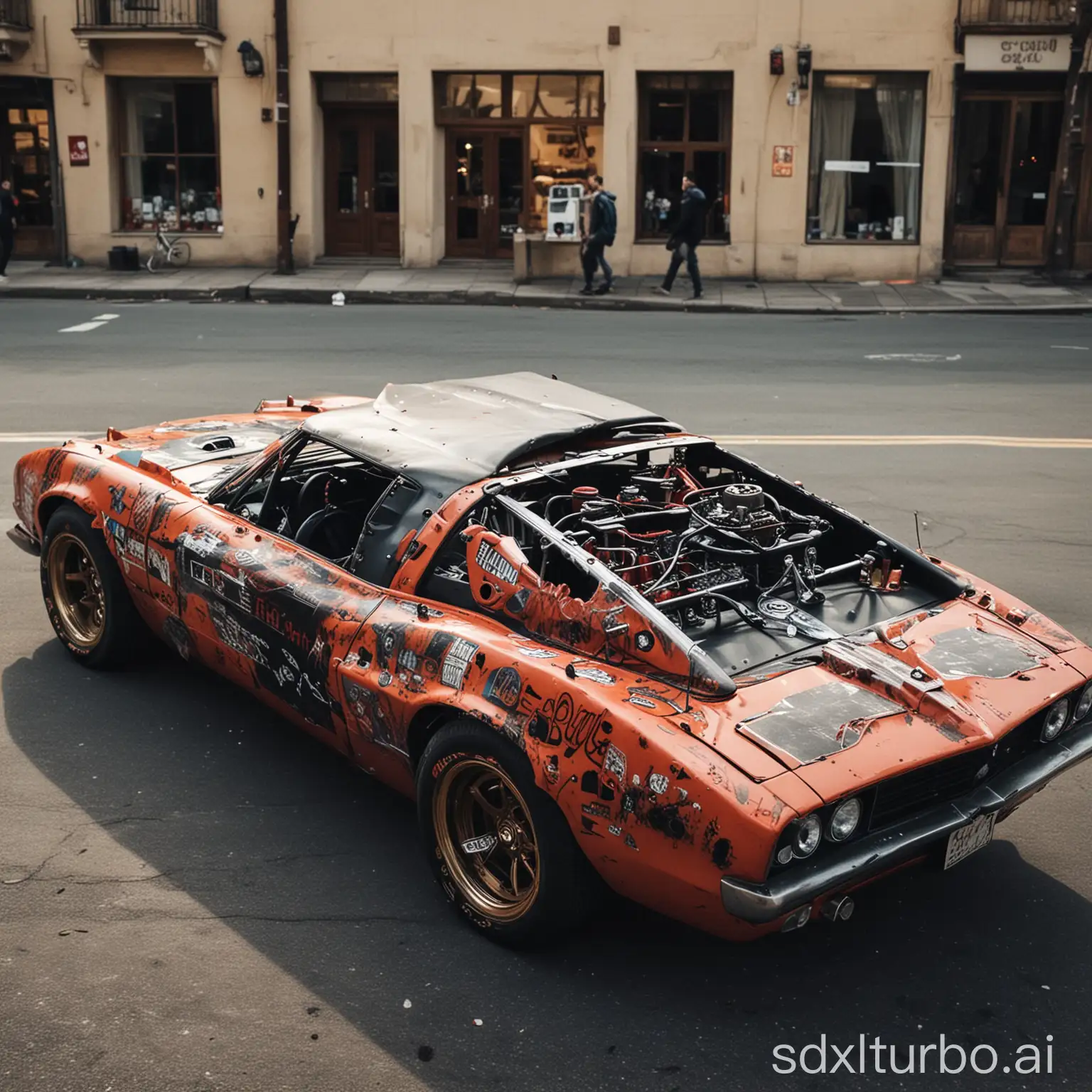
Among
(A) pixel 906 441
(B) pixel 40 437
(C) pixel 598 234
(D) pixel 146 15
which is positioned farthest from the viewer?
(D) pixel 146 15

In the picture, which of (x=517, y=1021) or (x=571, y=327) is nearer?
(x=517, y=1021)

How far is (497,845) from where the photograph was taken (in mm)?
4441

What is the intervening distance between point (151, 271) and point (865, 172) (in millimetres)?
13259

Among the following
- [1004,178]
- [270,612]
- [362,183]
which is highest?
[1004,178]

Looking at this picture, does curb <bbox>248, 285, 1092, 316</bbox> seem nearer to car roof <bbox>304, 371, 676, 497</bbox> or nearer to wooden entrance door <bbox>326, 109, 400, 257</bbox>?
wooden entrance door <bbox>326, 109, 400, 257</bbox>

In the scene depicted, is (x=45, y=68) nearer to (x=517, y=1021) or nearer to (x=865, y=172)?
(x=865, y=172)

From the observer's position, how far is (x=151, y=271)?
25.1 m

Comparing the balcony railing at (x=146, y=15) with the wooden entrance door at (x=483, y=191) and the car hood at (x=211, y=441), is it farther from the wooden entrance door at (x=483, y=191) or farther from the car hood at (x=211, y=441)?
the car hood at (x=211, y=441)

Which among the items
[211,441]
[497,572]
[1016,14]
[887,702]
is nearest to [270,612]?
[497,572]

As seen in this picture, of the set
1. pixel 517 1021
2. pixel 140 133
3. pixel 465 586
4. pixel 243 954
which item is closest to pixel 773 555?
pixel 465 586

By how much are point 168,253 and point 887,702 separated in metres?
23.6

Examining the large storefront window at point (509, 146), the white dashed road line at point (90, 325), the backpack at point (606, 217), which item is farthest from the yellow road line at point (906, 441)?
the large storefront window at point (509, 146)

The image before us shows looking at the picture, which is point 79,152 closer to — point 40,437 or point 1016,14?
point 40,437

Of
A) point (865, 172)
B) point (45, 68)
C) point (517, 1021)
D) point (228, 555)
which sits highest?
point (45, 68)
